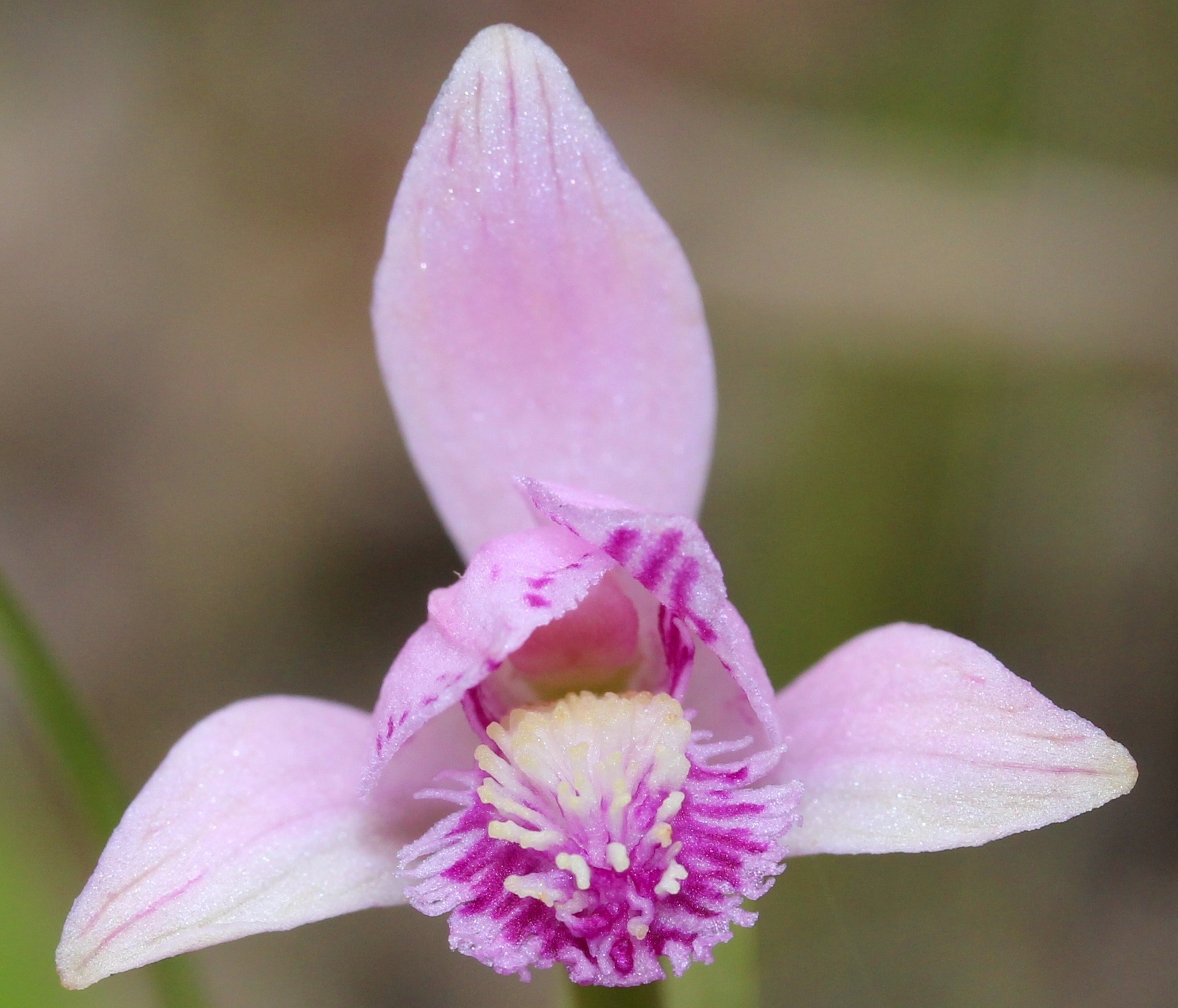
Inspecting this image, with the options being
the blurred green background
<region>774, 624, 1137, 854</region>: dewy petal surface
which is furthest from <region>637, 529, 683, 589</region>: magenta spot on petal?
the blurred green background

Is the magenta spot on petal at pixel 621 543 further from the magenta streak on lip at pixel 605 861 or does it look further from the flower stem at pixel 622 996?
the flower stem at pixel 622 996

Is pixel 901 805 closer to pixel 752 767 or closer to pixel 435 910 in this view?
pixel 752 767

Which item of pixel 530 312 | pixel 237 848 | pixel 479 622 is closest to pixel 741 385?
pixel 530 312

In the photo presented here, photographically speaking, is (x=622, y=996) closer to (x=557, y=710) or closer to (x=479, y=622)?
(x=557, y=710)

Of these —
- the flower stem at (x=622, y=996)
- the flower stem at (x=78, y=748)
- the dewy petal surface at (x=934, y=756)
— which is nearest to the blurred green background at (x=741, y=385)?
the flower stem at (x=78, y=748)

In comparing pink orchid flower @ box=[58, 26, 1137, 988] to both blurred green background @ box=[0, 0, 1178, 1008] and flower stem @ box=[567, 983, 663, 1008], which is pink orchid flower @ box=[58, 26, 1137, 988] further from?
blurred green background @ box=[0, 0, 1178, 1008]

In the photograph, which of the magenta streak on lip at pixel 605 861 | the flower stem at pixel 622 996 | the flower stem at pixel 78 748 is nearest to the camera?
the magenta streak on lip at pixel 605 861
